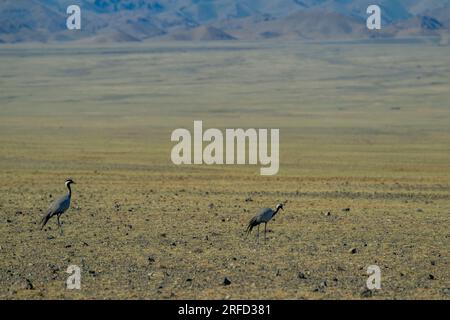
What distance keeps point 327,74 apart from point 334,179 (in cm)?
6390

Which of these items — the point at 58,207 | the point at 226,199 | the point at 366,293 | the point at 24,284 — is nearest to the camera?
the point at 366,293

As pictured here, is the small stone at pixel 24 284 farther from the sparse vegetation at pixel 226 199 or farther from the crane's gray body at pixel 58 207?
the crane's gray body at pixel 58 207

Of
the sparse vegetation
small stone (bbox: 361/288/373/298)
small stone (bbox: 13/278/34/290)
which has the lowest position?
small stone (bbox: 361/288/373/298)

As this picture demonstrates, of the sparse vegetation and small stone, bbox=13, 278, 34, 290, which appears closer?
small stone, bbox=13, 278, 34, 290

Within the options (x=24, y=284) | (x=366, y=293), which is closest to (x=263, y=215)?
(x=366, y=293)

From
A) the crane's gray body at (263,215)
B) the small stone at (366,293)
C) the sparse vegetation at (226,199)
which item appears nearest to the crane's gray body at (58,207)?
the sparse vegetation at (226,199)

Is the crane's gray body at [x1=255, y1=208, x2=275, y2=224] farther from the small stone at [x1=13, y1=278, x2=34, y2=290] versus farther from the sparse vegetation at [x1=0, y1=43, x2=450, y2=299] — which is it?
the small stone at [x1=13, y1=278, x2=34, y2=290]

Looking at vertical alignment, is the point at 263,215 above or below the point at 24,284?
above

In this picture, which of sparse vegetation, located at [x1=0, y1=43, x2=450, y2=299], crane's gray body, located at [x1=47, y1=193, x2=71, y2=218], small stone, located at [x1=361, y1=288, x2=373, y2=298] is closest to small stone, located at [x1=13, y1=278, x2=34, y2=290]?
sparse vegetation, located at [x1=0, y1=43, x2=450, y2=299]

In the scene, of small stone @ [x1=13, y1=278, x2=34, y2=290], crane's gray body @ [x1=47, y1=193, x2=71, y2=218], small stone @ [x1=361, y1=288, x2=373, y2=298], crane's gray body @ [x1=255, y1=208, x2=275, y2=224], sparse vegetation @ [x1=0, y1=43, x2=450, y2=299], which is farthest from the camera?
crane's gray body @ [x1=47, y1=193, x2=71, y2=218]

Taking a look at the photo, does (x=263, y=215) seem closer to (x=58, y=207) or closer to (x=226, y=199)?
(x=58, y=207)

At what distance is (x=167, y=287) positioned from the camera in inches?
388

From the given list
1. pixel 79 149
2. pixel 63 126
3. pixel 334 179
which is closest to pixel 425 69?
pixel 63 126
